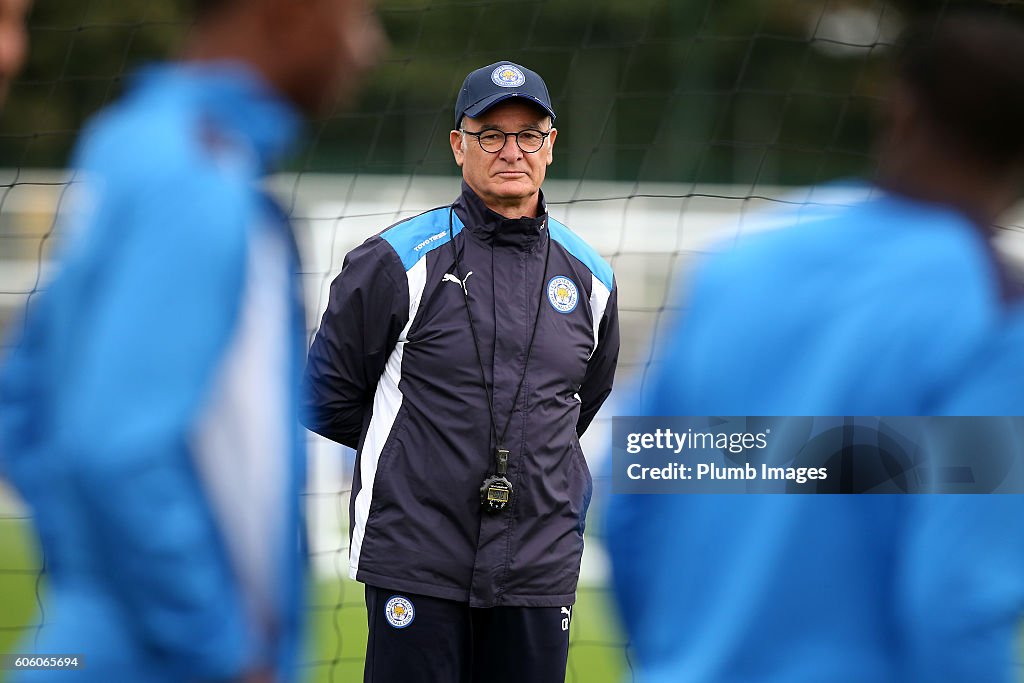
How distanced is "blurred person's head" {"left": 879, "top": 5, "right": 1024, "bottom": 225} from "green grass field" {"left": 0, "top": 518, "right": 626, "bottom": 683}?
353cm

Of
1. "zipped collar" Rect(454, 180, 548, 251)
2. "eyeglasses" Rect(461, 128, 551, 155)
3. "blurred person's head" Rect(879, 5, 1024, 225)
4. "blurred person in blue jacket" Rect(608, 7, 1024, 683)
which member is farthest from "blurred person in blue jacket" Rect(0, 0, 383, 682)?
"eyeglasses" Rect(461, 128, 551, 155)

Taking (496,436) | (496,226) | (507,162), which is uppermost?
(507,162)

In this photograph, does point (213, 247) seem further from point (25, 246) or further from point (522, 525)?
point (25, 246)

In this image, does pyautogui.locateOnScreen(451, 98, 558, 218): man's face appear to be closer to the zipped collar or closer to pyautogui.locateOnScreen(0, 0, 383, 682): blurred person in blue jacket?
the zipped collar

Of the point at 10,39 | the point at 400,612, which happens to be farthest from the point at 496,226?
the point at 10,39

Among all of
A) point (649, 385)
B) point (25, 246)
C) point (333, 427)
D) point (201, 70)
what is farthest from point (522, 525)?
point (25, 246)

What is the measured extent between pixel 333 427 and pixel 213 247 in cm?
232

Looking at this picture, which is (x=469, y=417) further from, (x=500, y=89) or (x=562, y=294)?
(x=500, y=89)

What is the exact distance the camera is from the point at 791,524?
5.12 feet

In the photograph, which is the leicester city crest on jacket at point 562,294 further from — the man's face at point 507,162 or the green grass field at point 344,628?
the green grass field at point 344,628

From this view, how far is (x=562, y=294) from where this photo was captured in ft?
11.8

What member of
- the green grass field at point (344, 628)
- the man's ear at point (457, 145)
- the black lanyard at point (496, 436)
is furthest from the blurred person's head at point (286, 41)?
the green grass field at point (344, 628)

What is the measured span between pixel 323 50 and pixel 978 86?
0.74 metres

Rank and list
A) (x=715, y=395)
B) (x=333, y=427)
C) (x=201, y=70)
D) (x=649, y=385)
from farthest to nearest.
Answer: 1. (x=333, y=427)
2. (x=649, y=385)
3. (x=715, y=395)
4. (x=201, y=70)
